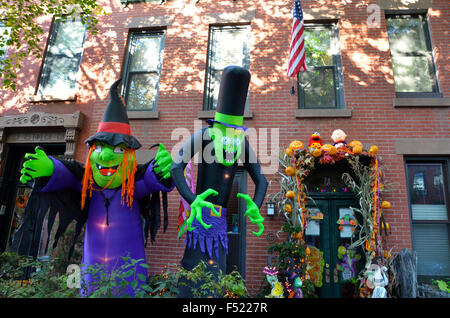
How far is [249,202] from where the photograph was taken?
2861mm

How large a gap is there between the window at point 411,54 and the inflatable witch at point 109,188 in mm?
5283

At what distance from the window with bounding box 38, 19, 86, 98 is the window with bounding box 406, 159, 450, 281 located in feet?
24.2

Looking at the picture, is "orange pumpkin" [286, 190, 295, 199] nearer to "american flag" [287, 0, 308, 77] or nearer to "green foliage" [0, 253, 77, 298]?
"american flag" [287, 0, 308, 77]

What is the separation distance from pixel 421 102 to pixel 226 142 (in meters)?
4.42

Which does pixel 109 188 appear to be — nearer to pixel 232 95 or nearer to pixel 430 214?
pixel 232 95

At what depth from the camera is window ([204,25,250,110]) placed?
6039 mm

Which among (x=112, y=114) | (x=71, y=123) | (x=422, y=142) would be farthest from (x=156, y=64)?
(x=422, y=142)

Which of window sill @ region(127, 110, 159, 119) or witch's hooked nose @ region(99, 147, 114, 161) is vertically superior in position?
window sill @ region(127, 110, 159, 119)

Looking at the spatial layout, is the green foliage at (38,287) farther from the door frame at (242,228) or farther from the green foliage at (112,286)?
the door frame at (242,228)

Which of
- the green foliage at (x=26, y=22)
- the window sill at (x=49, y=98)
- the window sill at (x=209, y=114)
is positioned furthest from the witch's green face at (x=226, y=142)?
the window sill at (x=49, y=98)

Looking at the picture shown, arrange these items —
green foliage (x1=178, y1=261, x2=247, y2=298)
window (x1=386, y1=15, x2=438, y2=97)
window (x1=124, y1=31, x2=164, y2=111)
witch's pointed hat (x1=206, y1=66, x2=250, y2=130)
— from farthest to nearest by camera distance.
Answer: window (x1=124, y1=31, x2=164, y2=111)
window (x1=386, y1=15, x2=438, y2=97)
witch's pointed hat (x1=206, y1=66, x2=250, y2=130)
green foliage (x1=178, y1=261, x2=247, y2=298)

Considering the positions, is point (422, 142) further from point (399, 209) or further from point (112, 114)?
point (112, 114)

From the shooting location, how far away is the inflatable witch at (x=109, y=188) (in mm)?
3438

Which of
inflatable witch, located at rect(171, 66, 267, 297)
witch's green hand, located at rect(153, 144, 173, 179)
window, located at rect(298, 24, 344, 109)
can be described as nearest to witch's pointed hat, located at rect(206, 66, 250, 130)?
inflatable witch, located at rect(171, 66, 267, 297)
